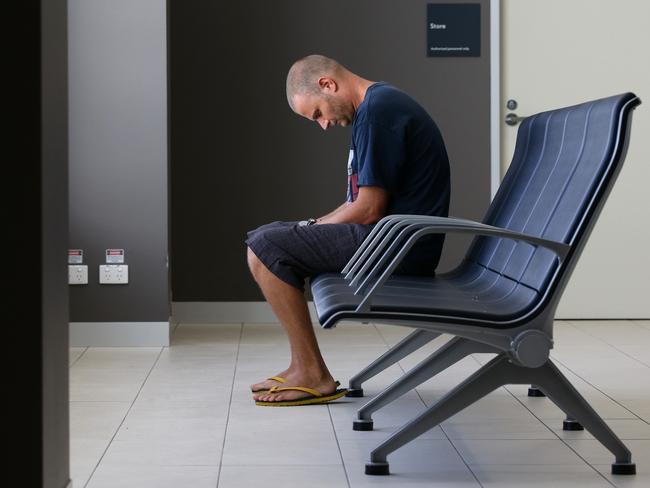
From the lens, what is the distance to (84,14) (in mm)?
4484

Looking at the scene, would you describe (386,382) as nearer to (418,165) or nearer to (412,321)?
(418,165)

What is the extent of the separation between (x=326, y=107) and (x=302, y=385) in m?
0.92

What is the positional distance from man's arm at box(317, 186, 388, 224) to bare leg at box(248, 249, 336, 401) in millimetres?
284

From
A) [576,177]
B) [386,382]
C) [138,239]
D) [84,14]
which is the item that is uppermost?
[84,14]

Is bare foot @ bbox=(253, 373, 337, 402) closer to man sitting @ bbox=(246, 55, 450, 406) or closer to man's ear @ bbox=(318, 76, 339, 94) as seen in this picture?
man sitting @ bbox=(246, 55, 450, 406)

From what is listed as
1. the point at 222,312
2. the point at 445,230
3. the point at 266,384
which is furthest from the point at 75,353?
the point at 445,230

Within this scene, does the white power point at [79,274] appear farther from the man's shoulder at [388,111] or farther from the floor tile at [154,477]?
the floor tile at [154,477]

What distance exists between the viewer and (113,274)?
4.55 metres

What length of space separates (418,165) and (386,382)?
86 cm

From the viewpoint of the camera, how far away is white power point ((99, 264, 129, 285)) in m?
4.55

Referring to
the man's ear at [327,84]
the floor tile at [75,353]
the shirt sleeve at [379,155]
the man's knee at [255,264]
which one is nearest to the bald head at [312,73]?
the man's ear at [327,84]

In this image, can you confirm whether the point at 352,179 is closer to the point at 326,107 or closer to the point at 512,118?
the point at 326,107
